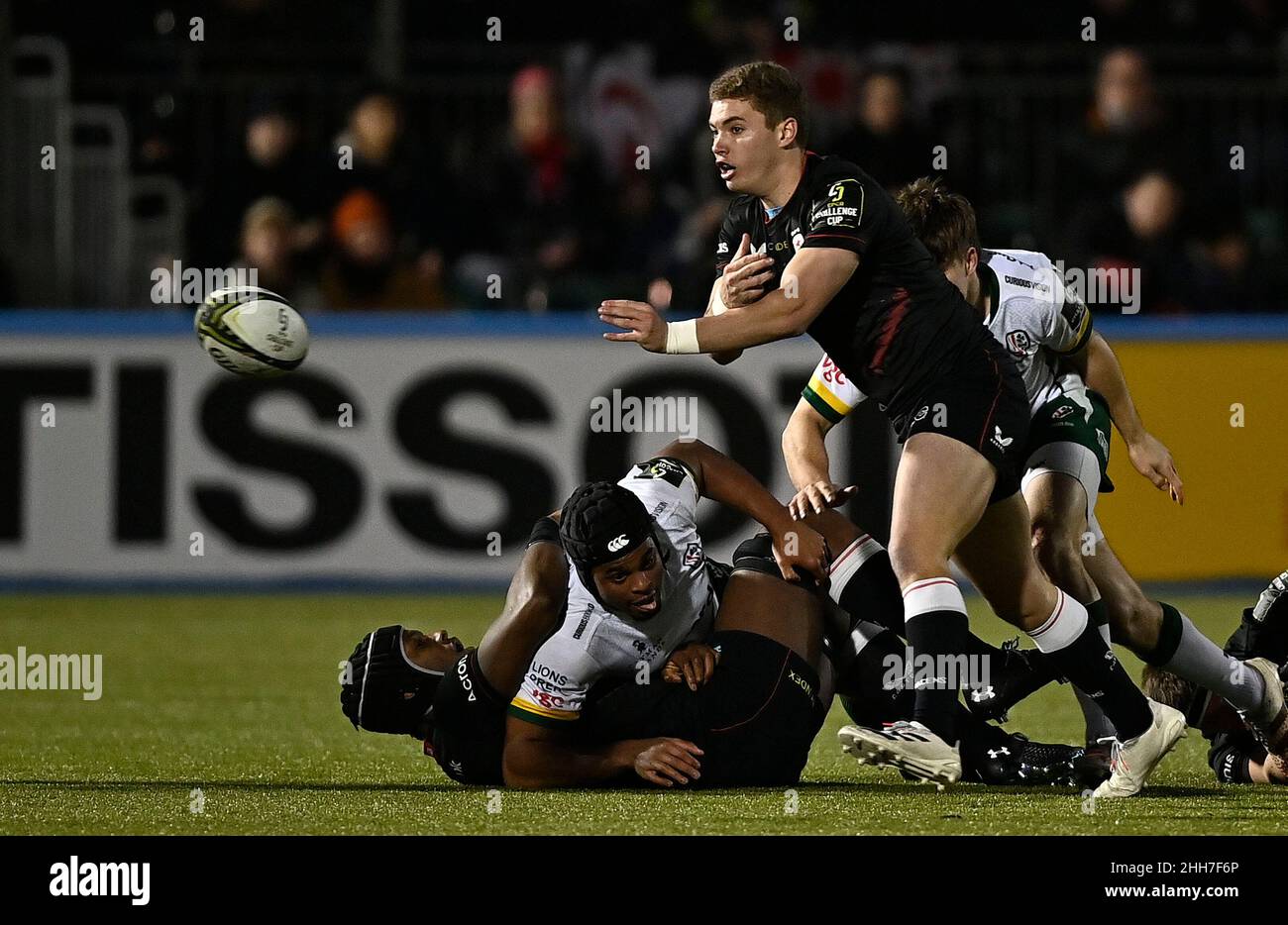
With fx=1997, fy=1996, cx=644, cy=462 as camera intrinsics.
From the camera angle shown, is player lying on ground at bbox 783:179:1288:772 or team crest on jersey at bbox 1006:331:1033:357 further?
team crest on jersey at bbox 1006:331:1033:357

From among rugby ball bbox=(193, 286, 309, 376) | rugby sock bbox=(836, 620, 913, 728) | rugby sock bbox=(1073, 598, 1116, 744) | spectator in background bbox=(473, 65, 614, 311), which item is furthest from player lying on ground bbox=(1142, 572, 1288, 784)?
spectator in background bbox=(473, 65, 614, 311)

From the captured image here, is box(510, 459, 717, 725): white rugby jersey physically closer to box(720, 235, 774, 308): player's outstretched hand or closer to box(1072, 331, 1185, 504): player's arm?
box(720, 235, 774, 308): player's outstretched hand

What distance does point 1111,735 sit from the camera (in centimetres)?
666

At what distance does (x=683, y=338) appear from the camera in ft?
19.2

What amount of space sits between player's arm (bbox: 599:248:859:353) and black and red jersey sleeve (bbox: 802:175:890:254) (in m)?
0.05

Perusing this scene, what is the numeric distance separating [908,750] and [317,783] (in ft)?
6.73

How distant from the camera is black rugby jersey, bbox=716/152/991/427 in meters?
6.02

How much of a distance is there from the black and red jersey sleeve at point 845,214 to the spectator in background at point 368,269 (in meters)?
7.54

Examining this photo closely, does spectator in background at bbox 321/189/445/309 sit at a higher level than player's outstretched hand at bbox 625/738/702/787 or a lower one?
higher

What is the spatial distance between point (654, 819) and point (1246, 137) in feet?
33.6

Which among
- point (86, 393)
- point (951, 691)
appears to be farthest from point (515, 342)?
point (951, 691)

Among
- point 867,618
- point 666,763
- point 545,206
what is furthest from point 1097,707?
point 545,206

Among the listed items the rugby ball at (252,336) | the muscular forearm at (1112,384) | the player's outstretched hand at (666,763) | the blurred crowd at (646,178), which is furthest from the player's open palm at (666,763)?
the blurred crowd at (646,178)

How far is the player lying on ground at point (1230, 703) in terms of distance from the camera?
6.49 meters
